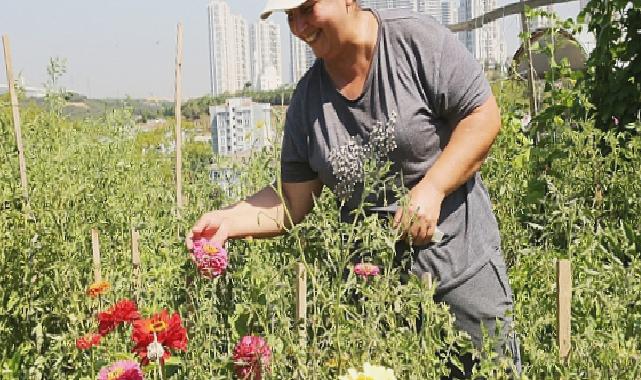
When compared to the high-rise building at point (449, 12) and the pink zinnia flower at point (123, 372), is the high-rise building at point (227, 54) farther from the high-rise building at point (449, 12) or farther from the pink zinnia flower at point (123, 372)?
the pink zinnia flower at point (123, 372)

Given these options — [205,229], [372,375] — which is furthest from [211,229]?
[372,375]

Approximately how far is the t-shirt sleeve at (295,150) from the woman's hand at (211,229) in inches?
8.0

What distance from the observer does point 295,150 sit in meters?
2.01

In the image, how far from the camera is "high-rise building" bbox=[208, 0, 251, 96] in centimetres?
437

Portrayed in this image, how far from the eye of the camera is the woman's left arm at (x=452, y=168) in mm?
1668

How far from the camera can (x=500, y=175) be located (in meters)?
3.88

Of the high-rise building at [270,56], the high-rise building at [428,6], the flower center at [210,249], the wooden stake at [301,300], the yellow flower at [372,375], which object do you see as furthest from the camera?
the high-rise building at [428,6]

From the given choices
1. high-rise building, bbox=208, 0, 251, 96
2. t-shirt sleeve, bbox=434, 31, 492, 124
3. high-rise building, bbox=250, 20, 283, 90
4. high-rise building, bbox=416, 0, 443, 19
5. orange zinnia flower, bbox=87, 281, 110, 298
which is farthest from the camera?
high-rise building, bbox=416, 0, 443, 19

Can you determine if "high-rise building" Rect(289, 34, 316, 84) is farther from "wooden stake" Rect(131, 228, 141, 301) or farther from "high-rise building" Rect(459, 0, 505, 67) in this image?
"high-rise building" Rect(459, 0, 505, 67)

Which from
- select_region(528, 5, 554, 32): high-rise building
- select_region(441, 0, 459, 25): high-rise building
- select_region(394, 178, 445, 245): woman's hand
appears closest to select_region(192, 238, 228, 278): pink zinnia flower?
select_region(394, 178, 445, 245): woman's hand

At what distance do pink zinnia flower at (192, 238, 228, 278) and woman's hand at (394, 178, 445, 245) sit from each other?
1.42ft

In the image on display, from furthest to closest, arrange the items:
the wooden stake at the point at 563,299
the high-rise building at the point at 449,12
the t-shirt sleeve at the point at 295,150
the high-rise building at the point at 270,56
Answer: the high-rise building at the point at 449,12
the high-rise building at the point at 270,56
the t-shirt sleeve at the point at 295,150
the wooden stake at the point at 563,299

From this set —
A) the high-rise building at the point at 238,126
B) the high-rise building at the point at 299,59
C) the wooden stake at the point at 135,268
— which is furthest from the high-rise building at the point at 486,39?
the wooden stake at the point at 135,268

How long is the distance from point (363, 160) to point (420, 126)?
0.46ft
